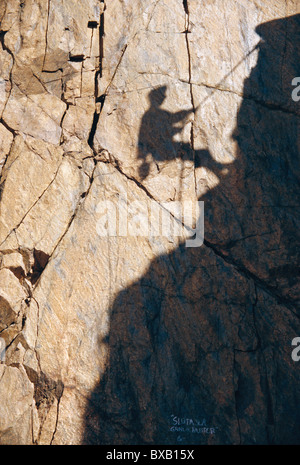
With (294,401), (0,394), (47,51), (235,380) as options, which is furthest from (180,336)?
(47,51)

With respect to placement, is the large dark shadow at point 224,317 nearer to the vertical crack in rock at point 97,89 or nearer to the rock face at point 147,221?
the rock face at point 147,221

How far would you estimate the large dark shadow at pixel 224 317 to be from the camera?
15.6ft

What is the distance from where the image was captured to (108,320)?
500 cm

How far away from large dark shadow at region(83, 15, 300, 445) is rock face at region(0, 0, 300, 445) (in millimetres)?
17

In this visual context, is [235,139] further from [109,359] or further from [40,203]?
[109,359]

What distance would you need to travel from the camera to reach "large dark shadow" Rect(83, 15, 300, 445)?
4762mm

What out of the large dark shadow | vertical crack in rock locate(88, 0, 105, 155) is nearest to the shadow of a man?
the large dark shadow

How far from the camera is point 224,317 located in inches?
198

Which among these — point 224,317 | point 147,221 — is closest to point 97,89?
point 147,221

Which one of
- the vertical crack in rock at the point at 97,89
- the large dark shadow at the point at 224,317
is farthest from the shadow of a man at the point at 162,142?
the vertical crack in rock at the point at 97,89

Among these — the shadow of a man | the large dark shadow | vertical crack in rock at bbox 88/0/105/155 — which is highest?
vertical crack in rock at bbox 88/0/105/155

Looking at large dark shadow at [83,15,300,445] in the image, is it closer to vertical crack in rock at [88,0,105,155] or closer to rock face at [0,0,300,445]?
rock face at [0,0,300,445]

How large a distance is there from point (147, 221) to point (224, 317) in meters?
1.55

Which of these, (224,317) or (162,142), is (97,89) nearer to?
(162,142)
